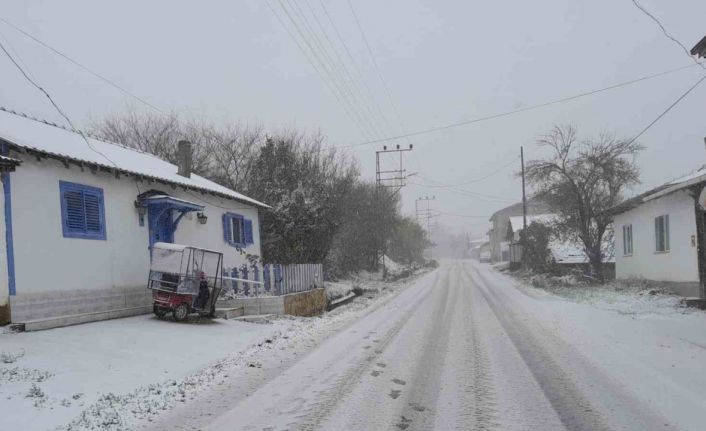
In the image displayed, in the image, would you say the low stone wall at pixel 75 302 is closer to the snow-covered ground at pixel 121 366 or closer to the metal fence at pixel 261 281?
the snow-covered ground at pixel 121 366

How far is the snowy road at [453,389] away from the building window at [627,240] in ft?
44.7

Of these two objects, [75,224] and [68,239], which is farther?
[75,224]

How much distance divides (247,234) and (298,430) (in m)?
16.0

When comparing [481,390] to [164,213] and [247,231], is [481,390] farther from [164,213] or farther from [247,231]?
[247,231]

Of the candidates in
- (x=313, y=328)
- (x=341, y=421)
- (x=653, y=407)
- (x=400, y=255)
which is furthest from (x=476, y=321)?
(x=400, y=255)

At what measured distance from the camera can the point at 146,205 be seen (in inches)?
538

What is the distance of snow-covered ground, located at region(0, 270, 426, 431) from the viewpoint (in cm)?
585

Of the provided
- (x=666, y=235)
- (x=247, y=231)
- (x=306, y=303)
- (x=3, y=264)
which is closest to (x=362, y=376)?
(x=3, y=264)

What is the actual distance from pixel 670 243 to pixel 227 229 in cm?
1479

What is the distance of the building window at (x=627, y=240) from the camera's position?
22.4m

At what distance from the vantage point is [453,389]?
21.2 feet

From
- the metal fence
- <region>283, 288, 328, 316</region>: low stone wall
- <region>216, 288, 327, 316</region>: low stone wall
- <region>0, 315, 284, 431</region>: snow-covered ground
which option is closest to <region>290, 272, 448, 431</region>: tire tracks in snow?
<region>0, 315, 284, 431</region>: snow-covered ground

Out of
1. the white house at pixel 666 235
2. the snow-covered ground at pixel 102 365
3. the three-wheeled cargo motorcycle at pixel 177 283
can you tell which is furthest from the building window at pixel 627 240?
the three-wheeled cargo motorcycle at pixel 177 283

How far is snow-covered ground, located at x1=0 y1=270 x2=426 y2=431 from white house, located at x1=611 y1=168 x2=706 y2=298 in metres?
11.0
